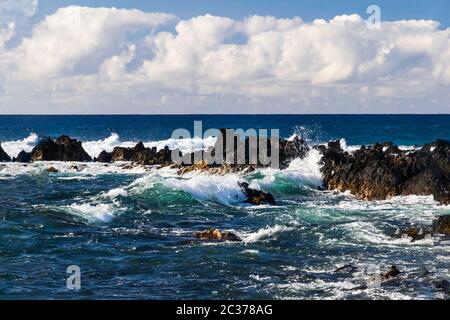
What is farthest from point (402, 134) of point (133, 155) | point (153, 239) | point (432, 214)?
point (153, 239)

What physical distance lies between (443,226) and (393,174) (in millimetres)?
11278

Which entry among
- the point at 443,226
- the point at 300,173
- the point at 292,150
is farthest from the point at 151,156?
the point at 443,226

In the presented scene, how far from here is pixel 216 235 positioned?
2448 centimetres

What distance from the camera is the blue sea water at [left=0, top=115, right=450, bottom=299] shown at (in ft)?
59.0

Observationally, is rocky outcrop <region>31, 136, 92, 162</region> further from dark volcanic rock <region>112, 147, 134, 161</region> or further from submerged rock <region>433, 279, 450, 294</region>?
submerged rock <region>433, 279, 450, 294</region>

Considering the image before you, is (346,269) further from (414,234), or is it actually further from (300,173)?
(300,173)

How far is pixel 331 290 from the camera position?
1752cm

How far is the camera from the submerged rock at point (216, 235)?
79.7 feet

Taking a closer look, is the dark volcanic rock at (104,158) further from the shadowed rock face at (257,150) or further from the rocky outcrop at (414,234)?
the rocky outcrop at (414,234)

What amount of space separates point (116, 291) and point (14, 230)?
9904 mm

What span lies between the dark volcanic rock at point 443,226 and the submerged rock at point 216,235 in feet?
26.3

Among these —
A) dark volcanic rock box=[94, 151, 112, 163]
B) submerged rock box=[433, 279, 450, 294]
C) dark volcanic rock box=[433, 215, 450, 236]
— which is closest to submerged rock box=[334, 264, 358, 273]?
submerged rock box=[433, 279, 450, 294]

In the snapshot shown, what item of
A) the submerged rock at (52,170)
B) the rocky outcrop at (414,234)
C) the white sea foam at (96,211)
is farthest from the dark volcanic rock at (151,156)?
the rocky outcrop at (414,234)
